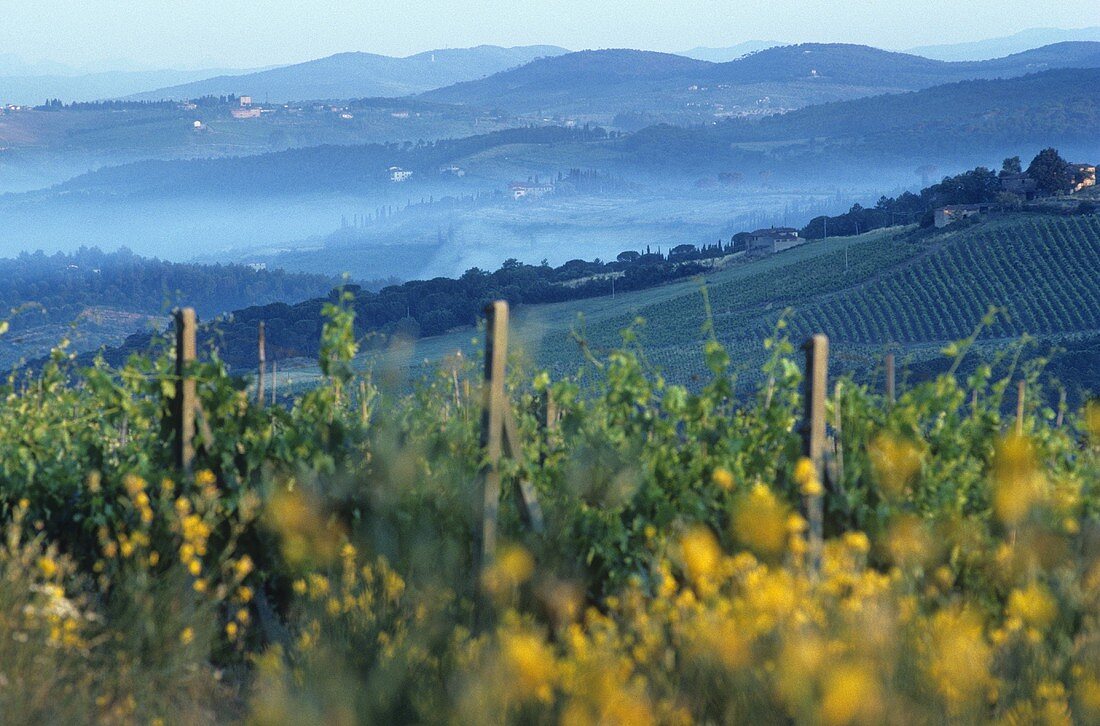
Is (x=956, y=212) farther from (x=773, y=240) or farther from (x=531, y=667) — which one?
(x=531, y=667)

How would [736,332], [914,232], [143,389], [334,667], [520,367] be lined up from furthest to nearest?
[914,232]
[736,332]
[520,367]
[143,389]
[334,667]

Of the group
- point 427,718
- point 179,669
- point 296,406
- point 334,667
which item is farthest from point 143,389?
point 427,718

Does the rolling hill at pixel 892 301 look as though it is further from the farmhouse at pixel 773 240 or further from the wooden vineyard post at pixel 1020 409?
the wooden vineyard post at pixel 1020 409

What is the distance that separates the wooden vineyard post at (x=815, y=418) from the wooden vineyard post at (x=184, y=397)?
197 cm

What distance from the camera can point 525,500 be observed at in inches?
151

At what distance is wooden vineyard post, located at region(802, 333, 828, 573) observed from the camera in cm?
360

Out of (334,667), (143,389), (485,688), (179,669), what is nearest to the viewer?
(485,688)

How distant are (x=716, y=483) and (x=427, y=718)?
152 centimetres

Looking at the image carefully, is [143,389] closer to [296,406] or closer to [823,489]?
[296,406]

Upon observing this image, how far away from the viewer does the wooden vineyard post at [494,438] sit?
3.74 metres

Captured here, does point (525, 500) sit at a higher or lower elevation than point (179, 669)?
higher

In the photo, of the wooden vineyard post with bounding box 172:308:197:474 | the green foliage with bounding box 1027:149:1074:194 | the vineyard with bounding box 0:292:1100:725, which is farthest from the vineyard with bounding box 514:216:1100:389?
the wooden vineyard post with bounding box 172:308:197:474

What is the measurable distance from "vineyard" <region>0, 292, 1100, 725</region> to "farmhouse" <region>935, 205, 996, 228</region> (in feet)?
225

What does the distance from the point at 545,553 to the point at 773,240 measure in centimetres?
8590
